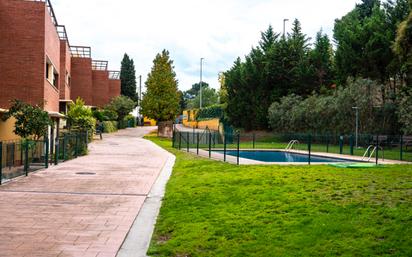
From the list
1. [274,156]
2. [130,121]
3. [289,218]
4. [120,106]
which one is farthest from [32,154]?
[130,121]

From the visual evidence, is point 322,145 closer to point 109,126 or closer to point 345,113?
point 345,113

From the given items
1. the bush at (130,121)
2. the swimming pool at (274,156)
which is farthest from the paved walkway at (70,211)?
the bush at (130,121)

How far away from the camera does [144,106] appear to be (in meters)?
45.1

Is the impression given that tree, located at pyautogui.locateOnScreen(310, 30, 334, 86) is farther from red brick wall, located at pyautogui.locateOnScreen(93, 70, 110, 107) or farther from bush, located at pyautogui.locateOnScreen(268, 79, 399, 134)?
red brick wall, located at pyautogui.locateOnScreen(93, 70, 110, 107)

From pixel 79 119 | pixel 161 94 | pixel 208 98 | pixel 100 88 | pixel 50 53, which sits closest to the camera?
pixel 50 53

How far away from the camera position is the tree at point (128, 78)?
80275 mm

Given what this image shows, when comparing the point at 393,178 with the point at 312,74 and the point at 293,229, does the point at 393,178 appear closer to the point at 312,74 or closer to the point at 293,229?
the point at 293,229

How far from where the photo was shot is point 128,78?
268 feet

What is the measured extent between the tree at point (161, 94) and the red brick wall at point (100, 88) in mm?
12028

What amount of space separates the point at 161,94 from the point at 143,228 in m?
37.8

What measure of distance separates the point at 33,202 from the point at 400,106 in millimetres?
25929

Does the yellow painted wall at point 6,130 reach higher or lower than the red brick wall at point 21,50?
lower

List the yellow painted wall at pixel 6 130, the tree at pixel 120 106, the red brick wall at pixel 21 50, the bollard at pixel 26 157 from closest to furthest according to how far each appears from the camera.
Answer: the bollard at pixel 26 157
the yellow painted wall at pixel 6 130
the red brick wall at pixel 21 50
the tree at pixel 120 106

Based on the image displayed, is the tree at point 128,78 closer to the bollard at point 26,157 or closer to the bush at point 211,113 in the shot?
the bush at point 211,113
